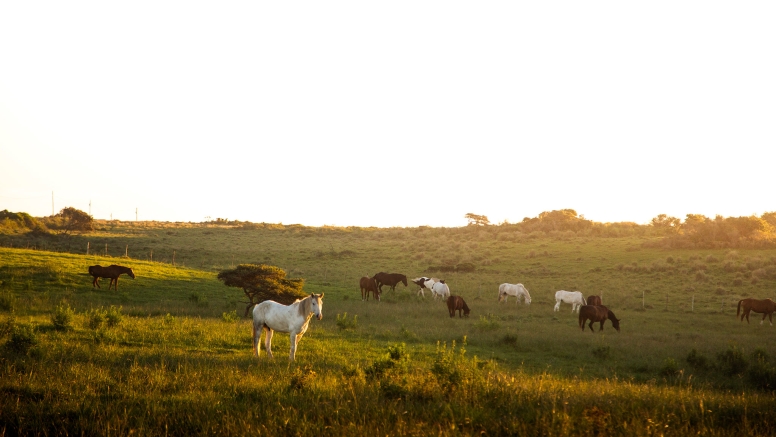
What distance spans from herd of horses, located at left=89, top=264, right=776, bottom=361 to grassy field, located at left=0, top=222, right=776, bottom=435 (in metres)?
0.66

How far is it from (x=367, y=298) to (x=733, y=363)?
21.3 metres

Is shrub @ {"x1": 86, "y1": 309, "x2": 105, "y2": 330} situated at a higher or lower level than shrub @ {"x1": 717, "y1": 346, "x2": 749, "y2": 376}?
higher

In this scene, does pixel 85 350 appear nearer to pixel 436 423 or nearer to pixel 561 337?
pixel 436 423

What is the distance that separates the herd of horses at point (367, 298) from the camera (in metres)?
13.7

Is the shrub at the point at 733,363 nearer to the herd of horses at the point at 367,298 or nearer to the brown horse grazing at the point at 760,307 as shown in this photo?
the herd of horses at the point at 367,298

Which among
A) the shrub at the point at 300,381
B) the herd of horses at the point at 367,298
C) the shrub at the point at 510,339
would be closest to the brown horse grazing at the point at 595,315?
the herd of horses at the point at 367,298

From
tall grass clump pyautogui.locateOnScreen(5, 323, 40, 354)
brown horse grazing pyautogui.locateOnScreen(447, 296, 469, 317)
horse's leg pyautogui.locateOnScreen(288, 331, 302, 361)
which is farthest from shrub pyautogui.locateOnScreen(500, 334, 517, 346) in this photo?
tall grass clump pyautogui.locateOnScreen(5, 323, 40, 354)

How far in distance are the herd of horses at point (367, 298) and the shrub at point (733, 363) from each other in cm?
773

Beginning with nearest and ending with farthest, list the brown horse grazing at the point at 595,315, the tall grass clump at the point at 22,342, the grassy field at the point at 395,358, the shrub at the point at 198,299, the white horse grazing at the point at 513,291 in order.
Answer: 1. the grassy field at the point at 395,358
2. the tall grass clump at the point at 22,342
3. the brown horse grazing at the point at 595,315
4. the shrub at the point at 198,299
5. the white horse grazing at the point at 513,291

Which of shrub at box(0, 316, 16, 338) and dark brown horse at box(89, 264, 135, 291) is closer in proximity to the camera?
shrub at box(0, 316, 16, 338)

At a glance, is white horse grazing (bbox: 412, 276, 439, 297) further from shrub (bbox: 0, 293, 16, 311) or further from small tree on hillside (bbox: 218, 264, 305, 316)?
shrub (bbox: 0, 293, 16, 311)

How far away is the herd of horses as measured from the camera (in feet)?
45.1

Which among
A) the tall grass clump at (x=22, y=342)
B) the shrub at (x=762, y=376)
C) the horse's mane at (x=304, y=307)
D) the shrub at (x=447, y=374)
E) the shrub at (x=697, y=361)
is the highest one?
the horse's mane at (x=304, y=307)

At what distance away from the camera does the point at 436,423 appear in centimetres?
639
